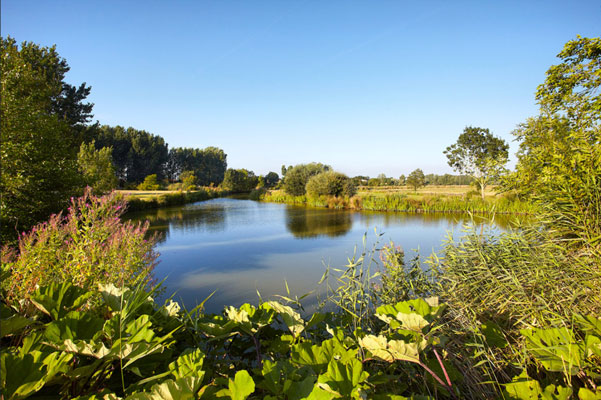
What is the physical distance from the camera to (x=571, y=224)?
205cm

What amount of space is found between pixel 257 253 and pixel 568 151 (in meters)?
6.95

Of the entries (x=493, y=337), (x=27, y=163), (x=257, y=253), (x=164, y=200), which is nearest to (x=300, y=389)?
(x=493, y=337)

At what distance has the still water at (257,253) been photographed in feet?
16.5

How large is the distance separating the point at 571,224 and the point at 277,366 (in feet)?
8.12

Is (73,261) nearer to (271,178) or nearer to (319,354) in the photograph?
(319,354)

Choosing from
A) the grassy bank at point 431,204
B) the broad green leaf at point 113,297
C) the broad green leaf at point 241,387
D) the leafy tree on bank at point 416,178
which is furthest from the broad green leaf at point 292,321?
the leafy tree on bank at point 416,178

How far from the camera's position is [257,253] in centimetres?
804

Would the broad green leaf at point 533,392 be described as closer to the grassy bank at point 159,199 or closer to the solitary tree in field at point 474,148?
the grassy bank at point 159,199

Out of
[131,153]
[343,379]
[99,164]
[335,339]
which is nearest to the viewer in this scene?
[343,379]

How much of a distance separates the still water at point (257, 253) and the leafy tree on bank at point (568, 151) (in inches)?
29.9

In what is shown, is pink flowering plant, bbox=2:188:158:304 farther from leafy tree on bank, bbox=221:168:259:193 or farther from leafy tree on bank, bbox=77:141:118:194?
leafy tree on bank, bbox=221:168:259:193

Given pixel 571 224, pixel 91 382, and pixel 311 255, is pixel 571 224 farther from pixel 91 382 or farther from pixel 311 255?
pixel 311 255

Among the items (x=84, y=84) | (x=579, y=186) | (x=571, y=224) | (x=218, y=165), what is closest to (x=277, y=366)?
(x=571, y=224)

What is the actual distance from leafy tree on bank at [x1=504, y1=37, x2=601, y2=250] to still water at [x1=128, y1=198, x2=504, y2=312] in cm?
76
